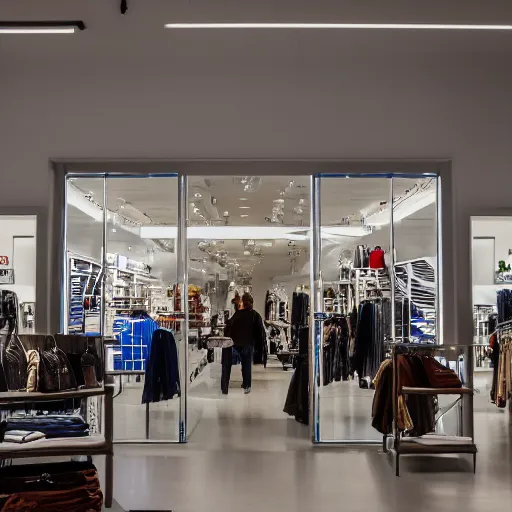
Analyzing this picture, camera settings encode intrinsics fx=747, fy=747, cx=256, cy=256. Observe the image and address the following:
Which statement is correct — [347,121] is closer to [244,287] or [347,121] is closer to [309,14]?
[309,14]

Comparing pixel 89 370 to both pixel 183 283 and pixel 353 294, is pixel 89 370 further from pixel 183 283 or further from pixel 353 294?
pixel 353 294

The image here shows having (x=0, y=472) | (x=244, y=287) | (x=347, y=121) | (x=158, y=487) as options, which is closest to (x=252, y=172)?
(x=347, y=121)

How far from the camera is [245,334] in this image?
10.9m

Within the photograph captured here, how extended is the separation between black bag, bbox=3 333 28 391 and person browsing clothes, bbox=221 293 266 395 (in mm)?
6046

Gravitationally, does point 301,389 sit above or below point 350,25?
below

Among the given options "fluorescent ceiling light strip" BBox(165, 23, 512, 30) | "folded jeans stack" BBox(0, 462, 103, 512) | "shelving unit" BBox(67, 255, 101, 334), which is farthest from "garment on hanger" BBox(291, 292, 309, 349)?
"folded jeans stack" BBox(0, 462, 103, 512)

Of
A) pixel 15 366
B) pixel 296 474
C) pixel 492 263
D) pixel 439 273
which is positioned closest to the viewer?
pixel 15 366

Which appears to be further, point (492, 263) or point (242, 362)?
point (242, 362)

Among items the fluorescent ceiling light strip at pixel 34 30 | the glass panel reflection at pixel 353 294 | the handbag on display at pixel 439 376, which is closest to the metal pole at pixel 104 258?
the fluorescent ceiling light strip at pixel 34 30

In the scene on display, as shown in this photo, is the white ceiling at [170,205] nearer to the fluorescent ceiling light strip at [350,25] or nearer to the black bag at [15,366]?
the fluorescent ceiling light strip at [350,25]

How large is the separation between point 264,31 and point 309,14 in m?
0.60

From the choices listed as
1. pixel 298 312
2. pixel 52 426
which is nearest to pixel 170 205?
pixel 52 426

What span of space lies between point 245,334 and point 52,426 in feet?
20.6

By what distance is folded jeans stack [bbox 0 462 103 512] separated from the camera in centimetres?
412
